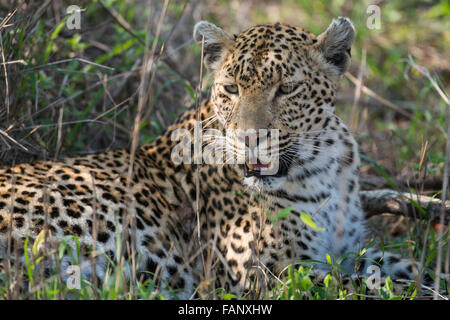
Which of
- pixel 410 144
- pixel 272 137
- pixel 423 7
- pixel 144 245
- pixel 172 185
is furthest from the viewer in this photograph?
pixel 423 7

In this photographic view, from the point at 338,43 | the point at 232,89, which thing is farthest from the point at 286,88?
the point at 338,43

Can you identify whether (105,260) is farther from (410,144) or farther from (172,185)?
(410,144)

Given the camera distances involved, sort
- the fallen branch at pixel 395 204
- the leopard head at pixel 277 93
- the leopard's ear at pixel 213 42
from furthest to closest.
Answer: the fallen branch at pixel 395 204 < the leopard's ear at pixel 213 42 < the leopard head at pixel 277 93

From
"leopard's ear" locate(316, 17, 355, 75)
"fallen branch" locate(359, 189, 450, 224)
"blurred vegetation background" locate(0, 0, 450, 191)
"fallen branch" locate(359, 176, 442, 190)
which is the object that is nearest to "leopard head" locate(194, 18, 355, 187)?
"leopard's ear" locate(316, 17, 355, 75)

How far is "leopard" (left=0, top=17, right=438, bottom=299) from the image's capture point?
5.68 m

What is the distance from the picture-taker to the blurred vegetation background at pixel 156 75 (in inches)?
269

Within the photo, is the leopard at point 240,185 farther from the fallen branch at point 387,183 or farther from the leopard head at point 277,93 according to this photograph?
the fallen branch at point 387,183

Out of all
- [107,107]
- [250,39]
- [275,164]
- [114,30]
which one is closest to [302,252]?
[275,164]

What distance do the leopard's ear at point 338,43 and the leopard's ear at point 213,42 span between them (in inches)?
34.7

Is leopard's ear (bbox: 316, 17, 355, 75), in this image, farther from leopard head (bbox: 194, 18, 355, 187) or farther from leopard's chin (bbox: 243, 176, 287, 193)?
leopard's chin (bbox: 243, 176, 287, 193)

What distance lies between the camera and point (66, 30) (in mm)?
7949

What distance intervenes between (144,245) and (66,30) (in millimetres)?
3267

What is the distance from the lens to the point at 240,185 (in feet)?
20.2

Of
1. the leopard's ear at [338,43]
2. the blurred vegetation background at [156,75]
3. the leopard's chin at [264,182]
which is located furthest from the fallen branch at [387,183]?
the leopard's chin at [264,182]
